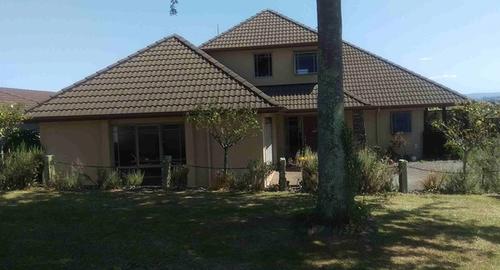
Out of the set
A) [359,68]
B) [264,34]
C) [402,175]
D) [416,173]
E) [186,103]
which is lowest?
[416,173]

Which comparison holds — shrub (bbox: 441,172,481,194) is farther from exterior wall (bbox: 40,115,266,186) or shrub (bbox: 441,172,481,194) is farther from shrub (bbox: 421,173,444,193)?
exterior wall (bbox: 40,115,266,186)

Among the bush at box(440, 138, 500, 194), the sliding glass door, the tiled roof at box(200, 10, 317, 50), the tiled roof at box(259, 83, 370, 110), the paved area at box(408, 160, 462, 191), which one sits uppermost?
the tiled roof at box(200, 10, 317, 50)

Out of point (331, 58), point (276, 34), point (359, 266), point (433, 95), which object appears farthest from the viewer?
point (433, 95)

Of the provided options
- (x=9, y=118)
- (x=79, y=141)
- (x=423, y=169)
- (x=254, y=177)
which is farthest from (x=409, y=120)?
(x=9, y=118)

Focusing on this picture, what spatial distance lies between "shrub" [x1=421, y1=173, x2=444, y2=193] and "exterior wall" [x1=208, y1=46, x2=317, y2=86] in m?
9.96

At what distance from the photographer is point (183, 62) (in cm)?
1889

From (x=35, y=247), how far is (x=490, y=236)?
7.36m

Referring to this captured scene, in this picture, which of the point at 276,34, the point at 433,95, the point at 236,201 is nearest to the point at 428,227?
the point at 236,201

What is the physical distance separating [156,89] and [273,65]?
296 inches

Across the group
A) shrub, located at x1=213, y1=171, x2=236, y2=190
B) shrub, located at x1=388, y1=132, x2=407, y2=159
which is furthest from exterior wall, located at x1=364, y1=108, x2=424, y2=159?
shrub, located at x1=213, y1=171, x2=236, y2=190

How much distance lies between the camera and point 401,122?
26.9m

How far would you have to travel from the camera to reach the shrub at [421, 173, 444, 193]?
14.3m

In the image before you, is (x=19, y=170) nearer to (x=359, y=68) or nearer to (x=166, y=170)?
(x=166, y=170)

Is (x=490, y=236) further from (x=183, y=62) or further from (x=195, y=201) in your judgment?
(x=183, y=62)
